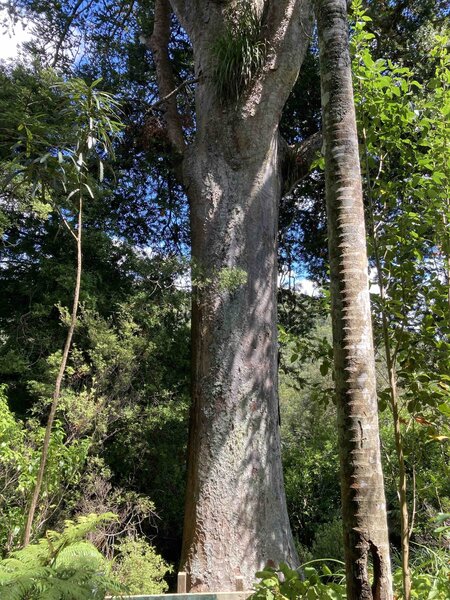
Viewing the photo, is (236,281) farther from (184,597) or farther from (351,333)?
(351,333)

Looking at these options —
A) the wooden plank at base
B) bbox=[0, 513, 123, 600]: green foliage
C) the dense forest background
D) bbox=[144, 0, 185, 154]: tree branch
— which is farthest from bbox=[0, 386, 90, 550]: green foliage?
bbox=[144, 0, 185, 154]: tree branch

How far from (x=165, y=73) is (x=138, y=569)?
6.36 metres

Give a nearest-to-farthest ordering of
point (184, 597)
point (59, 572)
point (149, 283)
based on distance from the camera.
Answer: point (59, 572) < point (184, 597) < point (149, 283)

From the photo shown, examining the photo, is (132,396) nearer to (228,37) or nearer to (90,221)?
(90,221)

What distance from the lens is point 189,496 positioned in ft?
17.6

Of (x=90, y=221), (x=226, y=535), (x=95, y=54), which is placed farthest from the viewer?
(x=95, y=54)

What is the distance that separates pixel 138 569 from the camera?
5512 millimetres

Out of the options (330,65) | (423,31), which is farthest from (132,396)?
(423,31)

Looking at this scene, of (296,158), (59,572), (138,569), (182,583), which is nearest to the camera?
(59,572)

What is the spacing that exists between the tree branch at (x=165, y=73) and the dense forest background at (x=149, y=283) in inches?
9.0

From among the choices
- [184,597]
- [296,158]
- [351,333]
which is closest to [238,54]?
[296,158]

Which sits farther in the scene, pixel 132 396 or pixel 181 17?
pixel 181 17

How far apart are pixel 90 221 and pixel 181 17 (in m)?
3.00

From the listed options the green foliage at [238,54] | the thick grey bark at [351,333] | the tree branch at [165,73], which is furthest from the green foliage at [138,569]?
the green foliage at [238,54]
